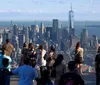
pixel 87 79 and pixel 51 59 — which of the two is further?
pixel 87 79

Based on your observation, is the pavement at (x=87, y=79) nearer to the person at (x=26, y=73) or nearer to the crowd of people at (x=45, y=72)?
the crowd of people at (x=45, y=72)

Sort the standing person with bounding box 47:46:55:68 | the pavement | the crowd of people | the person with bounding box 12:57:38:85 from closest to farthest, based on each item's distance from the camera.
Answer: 1. the crowd of people
2. the person with bounding box 12:57:38:85
3. the standing person with bounding box 47:46:55:68
4. the pavement

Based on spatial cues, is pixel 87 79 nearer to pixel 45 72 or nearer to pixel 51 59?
pixel 51 59

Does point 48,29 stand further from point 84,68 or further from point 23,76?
point 23,76

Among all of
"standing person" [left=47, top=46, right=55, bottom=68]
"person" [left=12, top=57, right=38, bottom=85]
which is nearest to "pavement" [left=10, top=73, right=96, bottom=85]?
"standing person" [left=47, top=46, right=55, bottom=68]

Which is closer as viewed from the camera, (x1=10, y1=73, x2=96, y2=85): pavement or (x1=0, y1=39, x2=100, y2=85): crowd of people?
(x1=0, y1=39, x2=100, y2=85): crowd of people

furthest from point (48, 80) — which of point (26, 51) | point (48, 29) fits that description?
point (48, 29)

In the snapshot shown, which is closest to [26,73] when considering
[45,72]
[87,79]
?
[45,72]

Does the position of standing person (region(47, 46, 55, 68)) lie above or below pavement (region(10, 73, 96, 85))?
above

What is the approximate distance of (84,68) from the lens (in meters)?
16.6

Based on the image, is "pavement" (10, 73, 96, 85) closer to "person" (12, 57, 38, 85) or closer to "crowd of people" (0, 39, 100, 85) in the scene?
"crowd of people" (0, 39, 100, 85)

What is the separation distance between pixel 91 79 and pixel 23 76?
20.5 ft

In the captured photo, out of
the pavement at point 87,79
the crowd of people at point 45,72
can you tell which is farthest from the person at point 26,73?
the pavement at point 87,79

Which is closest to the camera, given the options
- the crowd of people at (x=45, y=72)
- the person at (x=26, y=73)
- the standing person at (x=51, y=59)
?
the crowd of people at (x=45, y=72)
